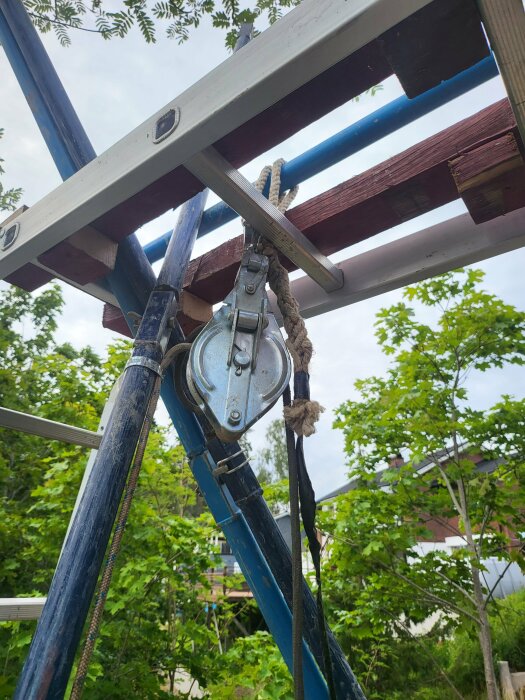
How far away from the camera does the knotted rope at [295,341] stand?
0.99m

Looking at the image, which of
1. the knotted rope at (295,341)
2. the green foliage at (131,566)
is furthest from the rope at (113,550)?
the green foliage at (131,566)

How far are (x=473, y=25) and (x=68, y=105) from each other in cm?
121

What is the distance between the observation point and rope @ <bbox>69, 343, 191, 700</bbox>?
782mm

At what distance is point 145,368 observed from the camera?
1113 millimetres

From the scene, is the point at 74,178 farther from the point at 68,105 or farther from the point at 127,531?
the point at 127,531

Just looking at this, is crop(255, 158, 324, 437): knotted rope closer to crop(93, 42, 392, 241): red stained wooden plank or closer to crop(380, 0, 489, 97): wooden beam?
crop(93, 42, 392, 241): red stained wooden plank

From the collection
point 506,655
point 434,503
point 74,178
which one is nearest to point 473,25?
point 74,178

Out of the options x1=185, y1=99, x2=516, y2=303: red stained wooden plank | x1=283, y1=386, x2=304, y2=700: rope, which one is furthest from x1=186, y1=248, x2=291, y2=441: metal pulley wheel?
x1=185, y1=99, x2=516, y2=303: red stained wooden plank

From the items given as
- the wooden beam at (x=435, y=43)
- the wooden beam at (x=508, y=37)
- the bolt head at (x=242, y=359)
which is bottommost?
the bolt head at (x=242, y=359)

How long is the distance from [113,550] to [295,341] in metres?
0.62

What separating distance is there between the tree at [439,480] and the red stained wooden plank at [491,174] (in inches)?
109

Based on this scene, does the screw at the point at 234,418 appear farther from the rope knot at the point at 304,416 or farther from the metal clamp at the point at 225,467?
the metal clamp at the point at 225,467

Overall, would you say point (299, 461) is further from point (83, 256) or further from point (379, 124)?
point (379, 124)

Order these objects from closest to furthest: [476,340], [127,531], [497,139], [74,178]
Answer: [497,139] < [74,178] < [127,531] < [476,340]
